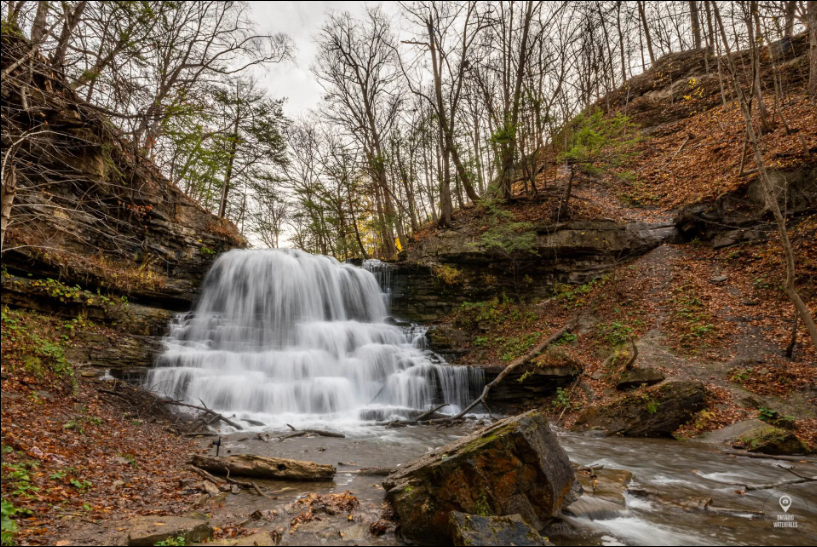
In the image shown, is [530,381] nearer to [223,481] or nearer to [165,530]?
[223,481]

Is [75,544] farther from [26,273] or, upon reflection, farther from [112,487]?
[26,273]

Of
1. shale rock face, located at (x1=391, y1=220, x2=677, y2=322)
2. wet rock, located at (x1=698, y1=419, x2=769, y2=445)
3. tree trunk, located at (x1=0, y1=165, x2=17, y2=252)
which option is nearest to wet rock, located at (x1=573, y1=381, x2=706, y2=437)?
wet rock, located at (x1=698, y1=419, x2=769, y2=445)

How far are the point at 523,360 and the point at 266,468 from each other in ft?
23.8

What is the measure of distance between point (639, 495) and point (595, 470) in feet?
2.54

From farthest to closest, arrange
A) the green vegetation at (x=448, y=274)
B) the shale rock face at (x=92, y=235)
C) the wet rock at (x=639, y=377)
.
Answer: the green vegetation at (x=448, y=274) → the wet rock at (x=639, y=377) → the shale rock face at (x=92, y=235)

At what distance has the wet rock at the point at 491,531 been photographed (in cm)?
279

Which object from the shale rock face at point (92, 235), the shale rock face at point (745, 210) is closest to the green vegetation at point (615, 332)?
the shale rock face at point (745, 210)

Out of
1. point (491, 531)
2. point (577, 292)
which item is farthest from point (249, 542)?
point (577, 292)

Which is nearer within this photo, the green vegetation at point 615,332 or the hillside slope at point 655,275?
the hillside slope at point 655,275

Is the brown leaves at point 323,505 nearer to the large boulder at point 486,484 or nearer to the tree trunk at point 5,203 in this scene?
the large boulder at point 486,484

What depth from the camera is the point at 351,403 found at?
32.0ft

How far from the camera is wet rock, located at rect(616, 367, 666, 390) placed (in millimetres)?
7875

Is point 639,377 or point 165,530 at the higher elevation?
point 639,377

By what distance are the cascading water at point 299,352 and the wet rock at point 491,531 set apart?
5.76 m
